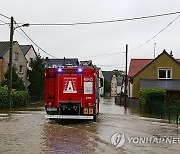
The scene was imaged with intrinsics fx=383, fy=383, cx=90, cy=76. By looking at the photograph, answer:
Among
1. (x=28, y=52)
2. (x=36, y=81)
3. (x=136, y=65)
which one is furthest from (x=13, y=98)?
(x=28, y=52)

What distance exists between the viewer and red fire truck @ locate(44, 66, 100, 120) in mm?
19125

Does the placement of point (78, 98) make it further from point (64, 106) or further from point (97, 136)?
point (97, 136)

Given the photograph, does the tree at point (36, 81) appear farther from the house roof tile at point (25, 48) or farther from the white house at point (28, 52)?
the house roof tile at point (25, 48)

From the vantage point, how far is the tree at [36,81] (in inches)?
2208

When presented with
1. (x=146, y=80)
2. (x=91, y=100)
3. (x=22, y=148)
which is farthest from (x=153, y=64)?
(x=22, y=148)

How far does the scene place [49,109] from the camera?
19219 millimetres

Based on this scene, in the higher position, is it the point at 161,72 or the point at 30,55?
the point at 30,55

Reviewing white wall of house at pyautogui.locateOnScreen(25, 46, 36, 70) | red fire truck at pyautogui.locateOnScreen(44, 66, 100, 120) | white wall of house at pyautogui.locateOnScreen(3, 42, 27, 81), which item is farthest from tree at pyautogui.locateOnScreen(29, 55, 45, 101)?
red fire truck at pyautogui.locateOnScreen(44, 66, 100, 120)

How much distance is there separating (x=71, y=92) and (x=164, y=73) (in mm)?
30525

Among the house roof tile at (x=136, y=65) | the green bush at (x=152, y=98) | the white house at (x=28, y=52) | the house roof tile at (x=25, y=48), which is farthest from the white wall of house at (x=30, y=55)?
the green bush at (x=152, y=98)

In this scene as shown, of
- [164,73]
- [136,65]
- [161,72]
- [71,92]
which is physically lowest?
[71,92]

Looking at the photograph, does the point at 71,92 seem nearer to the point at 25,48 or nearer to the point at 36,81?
the point at 36,81

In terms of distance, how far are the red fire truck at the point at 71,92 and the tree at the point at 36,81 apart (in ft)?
120

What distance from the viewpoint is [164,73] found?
48031 millimetres
